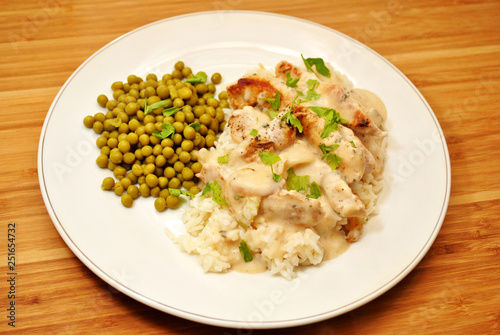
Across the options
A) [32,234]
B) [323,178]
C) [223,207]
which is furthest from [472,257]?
[32,234]

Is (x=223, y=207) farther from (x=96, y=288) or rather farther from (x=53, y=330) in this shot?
(x=53, y=330)

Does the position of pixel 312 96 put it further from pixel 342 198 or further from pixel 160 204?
pixel 160 204

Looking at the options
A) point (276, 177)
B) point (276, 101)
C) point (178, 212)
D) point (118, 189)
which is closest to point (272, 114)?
point (276, 101)

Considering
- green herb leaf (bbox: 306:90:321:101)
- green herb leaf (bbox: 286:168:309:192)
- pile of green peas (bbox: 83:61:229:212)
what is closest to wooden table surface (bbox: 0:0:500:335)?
pile of green peas (bbox: 83:61:229:212)

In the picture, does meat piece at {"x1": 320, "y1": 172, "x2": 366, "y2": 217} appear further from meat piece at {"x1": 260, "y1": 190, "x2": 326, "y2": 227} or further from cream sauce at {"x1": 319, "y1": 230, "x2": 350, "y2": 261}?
cream sauce at {"x1": 319, "y1": 230, "x2": 350, "y2": 261}

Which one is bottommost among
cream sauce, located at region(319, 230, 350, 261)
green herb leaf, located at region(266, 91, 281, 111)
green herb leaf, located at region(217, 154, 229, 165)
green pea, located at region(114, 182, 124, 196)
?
cream sauce, located at region(319, 230, 350, 261)
